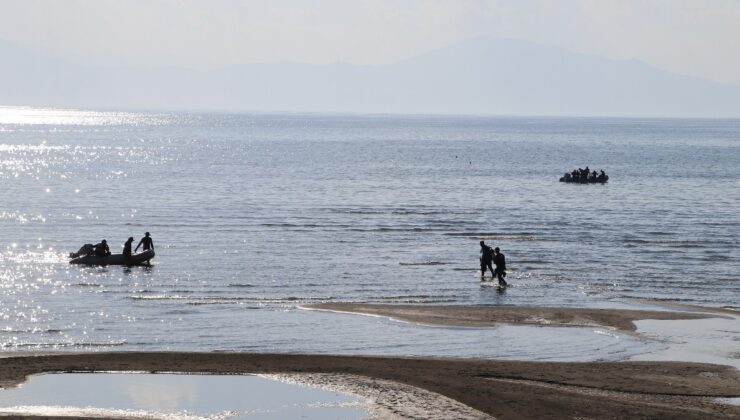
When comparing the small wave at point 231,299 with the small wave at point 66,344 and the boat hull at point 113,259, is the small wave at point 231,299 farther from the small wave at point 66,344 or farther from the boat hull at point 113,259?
the boat hull at point 113,259

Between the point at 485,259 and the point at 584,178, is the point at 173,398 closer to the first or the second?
the point at 485,259

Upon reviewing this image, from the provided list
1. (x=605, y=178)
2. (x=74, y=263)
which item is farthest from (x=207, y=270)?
(x=605, y=178)

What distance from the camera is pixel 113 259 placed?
48.3 metres

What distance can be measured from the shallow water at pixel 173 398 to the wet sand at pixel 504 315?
33.3 ft

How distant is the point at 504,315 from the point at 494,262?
862cm

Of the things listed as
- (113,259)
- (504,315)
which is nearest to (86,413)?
(504,315)

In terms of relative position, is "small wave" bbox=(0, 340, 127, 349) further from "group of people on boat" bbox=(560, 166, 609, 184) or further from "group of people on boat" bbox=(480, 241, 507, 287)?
"group of people on boat" bbox=(560, 166, 609, 184)

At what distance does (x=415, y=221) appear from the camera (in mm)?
69688

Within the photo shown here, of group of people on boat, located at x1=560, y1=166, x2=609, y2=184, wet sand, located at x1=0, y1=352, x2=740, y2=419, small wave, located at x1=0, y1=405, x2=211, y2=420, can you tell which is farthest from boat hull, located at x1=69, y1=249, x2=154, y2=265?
group of people on boat, located at x1=560, y1=166, x2=609, y2=184

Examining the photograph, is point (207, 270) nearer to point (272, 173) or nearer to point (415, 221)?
point (415, 221)

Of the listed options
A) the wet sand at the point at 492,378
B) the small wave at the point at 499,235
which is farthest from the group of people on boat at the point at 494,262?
the wet sand at the point at 492,378

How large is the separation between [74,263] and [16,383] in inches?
918

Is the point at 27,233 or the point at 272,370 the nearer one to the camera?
the point at 272,370

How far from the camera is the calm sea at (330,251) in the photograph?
108ft
